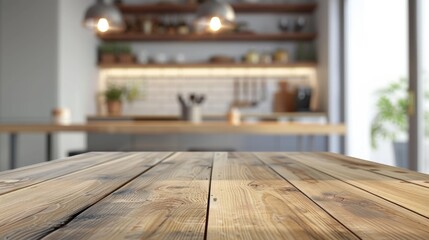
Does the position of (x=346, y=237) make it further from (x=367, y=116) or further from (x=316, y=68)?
(x=316, y=68)

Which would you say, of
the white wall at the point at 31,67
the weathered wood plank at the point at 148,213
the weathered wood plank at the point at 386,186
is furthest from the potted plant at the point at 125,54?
the weathered wood plank at the point at 148,213

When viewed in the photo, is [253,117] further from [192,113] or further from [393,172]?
[393,172]

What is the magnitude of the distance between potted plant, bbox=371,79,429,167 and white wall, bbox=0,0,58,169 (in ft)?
10.6

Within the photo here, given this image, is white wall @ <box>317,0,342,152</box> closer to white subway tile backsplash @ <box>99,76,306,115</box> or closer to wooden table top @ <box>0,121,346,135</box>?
white subway tile backsplash @ <box>99,76,306,115</box>

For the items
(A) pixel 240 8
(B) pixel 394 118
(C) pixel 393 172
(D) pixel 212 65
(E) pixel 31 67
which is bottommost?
(C) pixel 393 172

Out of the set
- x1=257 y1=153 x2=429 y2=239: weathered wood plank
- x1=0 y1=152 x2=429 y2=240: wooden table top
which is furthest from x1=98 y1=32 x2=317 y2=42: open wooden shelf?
x1=257 y1=153 x2=429 y2=239: weathered wood plank

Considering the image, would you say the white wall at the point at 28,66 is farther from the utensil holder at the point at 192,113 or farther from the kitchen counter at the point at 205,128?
the utensil holder at the point at 192,113

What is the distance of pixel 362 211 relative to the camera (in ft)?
2.13

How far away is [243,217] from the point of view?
606mm

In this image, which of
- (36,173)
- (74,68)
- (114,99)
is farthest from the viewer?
(114,99)

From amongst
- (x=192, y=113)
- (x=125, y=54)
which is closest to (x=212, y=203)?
(x=192, y=113)

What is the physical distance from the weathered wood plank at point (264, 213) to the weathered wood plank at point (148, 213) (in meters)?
0.03

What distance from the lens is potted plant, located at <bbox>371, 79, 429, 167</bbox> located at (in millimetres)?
3705

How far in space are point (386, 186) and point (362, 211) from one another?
0.27 meters
